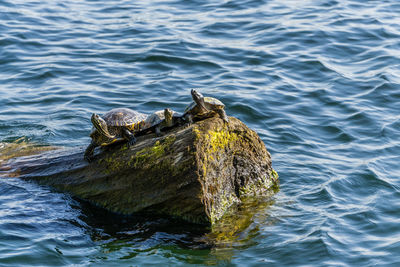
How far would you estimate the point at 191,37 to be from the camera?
13.8 meters

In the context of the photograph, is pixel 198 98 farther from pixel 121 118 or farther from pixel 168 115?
pixel 121 118

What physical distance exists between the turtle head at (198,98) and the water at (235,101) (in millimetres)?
1437

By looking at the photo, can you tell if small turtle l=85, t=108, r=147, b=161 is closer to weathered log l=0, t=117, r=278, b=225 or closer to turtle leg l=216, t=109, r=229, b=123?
weathered log l=0, t=117, r=278, b=225

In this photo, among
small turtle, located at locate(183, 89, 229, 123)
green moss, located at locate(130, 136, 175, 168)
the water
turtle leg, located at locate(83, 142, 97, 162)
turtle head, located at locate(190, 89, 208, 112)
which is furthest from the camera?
turtle leg, located at locate(83, 142, 97, 162)

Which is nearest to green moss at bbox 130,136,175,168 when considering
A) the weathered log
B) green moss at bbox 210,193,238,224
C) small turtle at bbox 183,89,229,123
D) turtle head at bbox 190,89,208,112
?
the weathered log

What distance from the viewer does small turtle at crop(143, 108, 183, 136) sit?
21.3 ft

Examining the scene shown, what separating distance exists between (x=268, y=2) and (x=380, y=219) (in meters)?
11.2

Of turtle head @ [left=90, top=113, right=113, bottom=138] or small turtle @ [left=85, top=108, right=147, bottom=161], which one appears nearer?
turtle head @ [left=90, top=113, right=113, bottom=138]

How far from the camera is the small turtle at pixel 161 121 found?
6.49m

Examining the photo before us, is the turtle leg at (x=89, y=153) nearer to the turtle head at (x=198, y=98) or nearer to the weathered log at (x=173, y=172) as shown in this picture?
the weathered log at (x=173, y=172)

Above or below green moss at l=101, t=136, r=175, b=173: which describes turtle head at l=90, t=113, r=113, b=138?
above

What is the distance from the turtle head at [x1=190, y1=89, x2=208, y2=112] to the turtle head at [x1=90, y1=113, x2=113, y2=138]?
1.10 m

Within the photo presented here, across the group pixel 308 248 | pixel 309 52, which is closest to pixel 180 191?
pixel 308 248

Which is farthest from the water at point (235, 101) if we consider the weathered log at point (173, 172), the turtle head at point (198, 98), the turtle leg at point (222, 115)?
the turtle head at point (198, 98)
